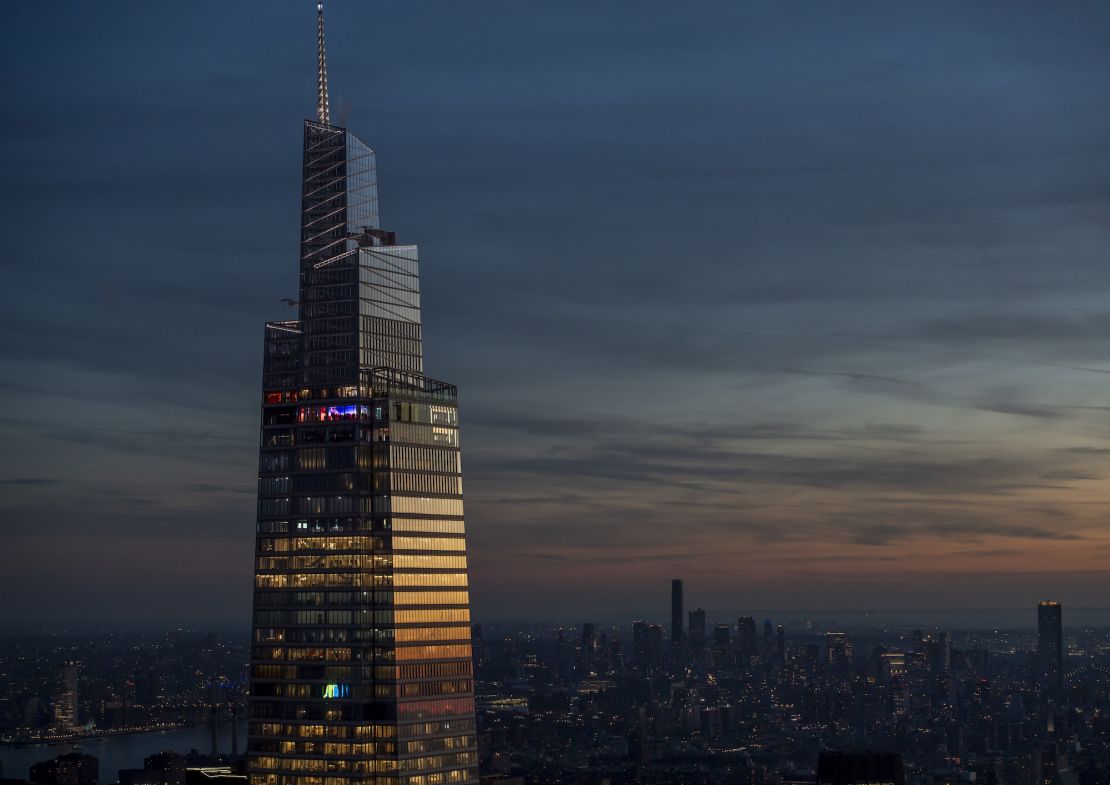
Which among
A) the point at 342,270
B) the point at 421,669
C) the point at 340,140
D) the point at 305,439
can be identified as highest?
the point at 340,140

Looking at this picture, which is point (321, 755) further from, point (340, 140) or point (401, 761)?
point (340, 140)

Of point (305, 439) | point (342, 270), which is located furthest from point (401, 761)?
point (342, 270)

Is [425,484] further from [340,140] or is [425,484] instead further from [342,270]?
[340,140]

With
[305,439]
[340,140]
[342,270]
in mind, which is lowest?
[305,439]

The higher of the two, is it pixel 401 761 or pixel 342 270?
pixel 342 270

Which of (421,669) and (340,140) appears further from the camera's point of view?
(340,140)

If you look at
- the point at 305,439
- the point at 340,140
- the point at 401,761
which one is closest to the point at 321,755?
the point at 401,761
